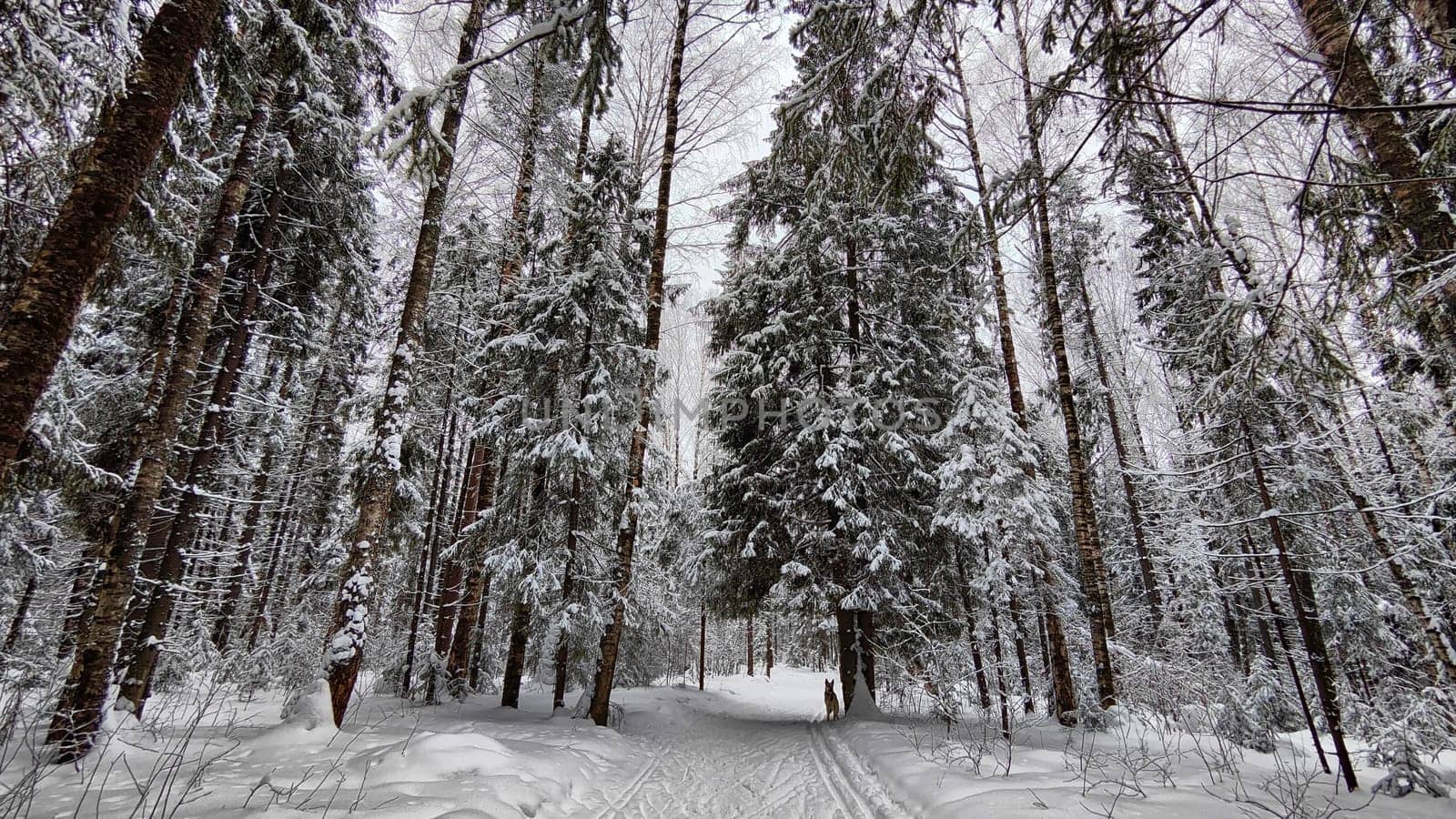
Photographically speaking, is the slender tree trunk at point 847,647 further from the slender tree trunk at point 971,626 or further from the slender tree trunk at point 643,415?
the slender tree trunk at point 643,415

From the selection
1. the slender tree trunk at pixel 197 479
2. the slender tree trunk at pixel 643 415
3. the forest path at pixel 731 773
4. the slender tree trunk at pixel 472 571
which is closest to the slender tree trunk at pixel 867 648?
the forest path at pixel 731 773

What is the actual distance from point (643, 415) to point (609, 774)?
561 centimetres

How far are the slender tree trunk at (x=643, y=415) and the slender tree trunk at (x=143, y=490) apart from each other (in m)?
5.76

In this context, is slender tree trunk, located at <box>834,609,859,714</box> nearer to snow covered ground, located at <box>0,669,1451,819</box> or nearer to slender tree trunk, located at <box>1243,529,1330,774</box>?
snow covered ground, located at <box>0,669,1451,819</box>

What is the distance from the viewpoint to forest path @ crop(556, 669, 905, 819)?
18.1 feet

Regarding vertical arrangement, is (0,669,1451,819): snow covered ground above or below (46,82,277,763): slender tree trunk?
below

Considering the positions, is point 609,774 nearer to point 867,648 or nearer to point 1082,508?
point 867,648

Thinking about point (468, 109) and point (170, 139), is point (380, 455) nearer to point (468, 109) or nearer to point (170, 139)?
point (170, 139)

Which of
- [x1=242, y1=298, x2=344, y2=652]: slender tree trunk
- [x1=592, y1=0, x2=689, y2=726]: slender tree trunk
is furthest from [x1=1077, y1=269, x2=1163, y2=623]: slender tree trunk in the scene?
[x1=242, y1=298, x2=344, y2=652]: slender tree trunk

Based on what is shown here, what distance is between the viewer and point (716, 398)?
12.7m

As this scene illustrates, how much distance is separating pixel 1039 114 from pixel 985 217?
999mm

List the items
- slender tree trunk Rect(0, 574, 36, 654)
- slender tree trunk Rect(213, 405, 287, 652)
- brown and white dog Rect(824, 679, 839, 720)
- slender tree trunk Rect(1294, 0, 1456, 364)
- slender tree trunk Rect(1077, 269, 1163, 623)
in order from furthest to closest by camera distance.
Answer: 1. slender tree trunk Rect(1077, 269, 1163, 623)
2. slender tree trunk Rect(213, 405, 287, 652)
3. slender tree trunk Rect(0, 574, 36, 654)
4. brown and white dog Rect(824, 679, 839, 720)
5. slender tree trunk Rect(1294, 0, 1456, 364)

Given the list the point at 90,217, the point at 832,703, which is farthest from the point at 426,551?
the point at 90,217

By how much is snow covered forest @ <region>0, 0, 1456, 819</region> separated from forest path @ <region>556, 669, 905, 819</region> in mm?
97
